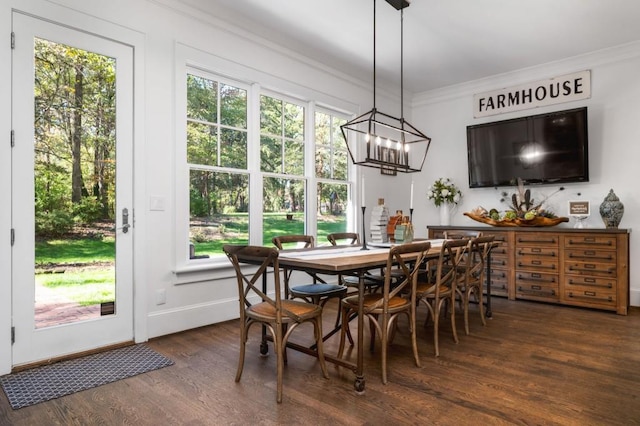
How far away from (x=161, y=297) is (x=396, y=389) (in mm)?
2090

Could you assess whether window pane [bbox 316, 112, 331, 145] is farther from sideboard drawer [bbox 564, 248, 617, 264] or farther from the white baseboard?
sideboard drawer [bbox 564, 248, 617, 264]

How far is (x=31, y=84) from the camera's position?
2635 millimetres

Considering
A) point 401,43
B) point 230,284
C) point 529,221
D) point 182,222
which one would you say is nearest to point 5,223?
point 182,222

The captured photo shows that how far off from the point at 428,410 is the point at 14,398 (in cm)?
226

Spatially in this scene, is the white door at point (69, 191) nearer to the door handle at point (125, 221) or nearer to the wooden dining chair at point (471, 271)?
the door handle at point (125, 221)

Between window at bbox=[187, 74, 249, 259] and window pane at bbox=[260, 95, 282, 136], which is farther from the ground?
window pane at bbox=[260, 95, 282, 136]

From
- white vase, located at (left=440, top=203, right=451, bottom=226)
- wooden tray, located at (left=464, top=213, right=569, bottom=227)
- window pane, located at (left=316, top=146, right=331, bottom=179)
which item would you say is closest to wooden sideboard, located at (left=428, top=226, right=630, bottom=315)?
wooden tray, located at (left=464, top=213, right=569, bottom=227)

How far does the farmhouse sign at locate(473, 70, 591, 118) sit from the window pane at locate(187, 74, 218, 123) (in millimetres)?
3811

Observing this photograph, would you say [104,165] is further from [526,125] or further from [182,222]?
[526,125]

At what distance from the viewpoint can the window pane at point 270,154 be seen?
4152mm

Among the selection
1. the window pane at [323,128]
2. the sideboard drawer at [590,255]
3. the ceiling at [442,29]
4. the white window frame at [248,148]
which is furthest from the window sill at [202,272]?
the sideboard drawer at [590,255]

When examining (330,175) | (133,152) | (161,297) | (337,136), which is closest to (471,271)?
(330,175)

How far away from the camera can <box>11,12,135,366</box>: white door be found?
2.59 m

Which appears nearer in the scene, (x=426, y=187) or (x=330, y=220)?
(x=330, y=220)
